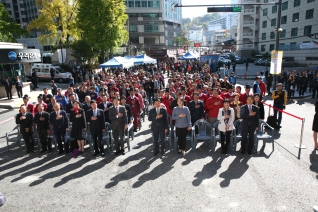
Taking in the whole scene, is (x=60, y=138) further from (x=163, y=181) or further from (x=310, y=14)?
(x=310, y=14)

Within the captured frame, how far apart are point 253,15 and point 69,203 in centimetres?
7792

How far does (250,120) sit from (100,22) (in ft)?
91.1

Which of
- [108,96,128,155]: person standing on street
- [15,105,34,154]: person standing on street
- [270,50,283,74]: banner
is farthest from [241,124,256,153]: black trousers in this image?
[270,50,283,74]: banner

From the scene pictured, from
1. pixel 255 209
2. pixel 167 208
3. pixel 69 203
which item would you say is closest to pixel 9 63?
pixel 69 203

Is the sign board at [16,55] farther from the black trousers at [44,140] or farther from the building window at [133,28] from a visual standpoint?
the building window at [133,28]

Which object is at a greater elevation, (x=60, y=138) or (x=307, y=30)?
(x=307, y=30)

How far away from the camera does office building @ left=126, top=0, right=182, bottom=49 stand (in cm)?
7131

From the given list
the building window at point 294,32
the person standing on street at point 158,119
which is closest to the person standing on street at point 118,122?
the person standing on street at point 158,119

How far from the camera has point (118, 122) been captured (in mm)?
7754

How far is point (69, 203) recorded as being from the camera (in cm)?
532

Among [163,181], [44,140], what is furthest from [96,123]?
[163,181]

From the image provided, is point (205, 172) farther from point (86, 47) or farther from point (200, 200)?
point (86, 47)

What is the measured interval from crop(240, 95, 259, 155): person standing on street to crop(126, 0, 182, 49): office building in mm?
64867

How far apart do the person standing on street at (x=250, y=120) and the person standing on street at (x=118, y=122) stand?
3607 mm
